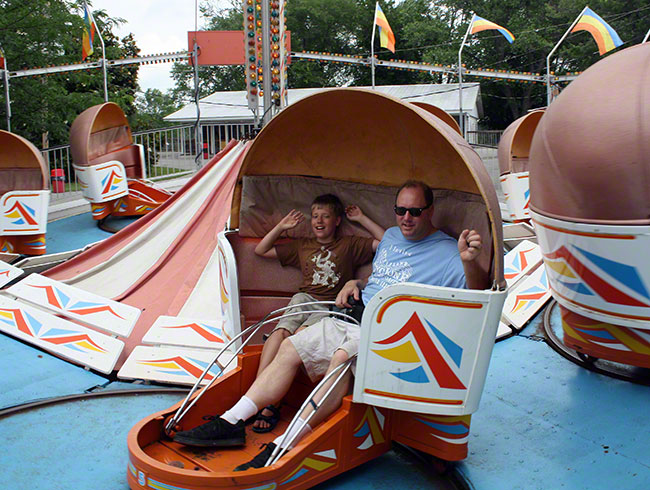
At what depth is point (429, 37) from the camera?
30.6m

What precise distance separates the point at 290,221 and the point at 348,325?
101 centimetres

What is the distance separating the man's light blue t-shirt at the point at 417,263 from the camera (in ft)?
10.6

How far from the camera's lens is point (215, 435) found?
2.98 meters

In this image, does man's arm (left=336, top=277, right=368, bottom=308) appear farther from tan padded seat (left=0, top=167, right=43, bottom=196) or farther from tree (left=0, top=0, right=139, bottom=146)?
tree (left=0, top=0, right=139, bottom=146)

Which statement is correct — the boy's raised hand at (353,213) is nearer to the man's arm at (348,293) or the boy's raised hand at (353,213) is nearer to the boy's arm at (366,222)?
the boy's arm at (366,222)

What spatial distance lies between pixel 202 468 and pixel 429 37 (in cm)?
3034

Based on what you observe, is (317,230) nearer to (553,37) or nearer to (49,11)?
(49,11)

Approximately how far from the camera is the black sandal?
329 centimetres

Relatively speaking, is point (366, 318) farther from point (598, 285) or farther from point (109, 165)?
point (109, 165)

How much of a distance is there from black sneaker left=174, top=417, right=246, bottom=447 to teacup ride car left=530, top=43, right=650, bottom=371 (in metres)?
2.19

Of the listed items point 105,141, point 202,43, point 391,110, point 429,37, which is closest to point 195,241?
point 391,110

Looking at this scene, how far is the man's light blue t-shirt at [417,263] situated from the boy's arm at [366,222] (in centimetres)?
29

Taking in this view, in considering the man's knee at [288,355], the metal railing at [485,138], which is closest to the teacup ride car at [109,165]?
the man's knee at [288,355]

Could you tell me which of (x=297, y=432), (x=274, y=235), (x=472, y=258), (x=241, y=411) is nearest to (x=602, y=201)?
(x=472, y=258)
